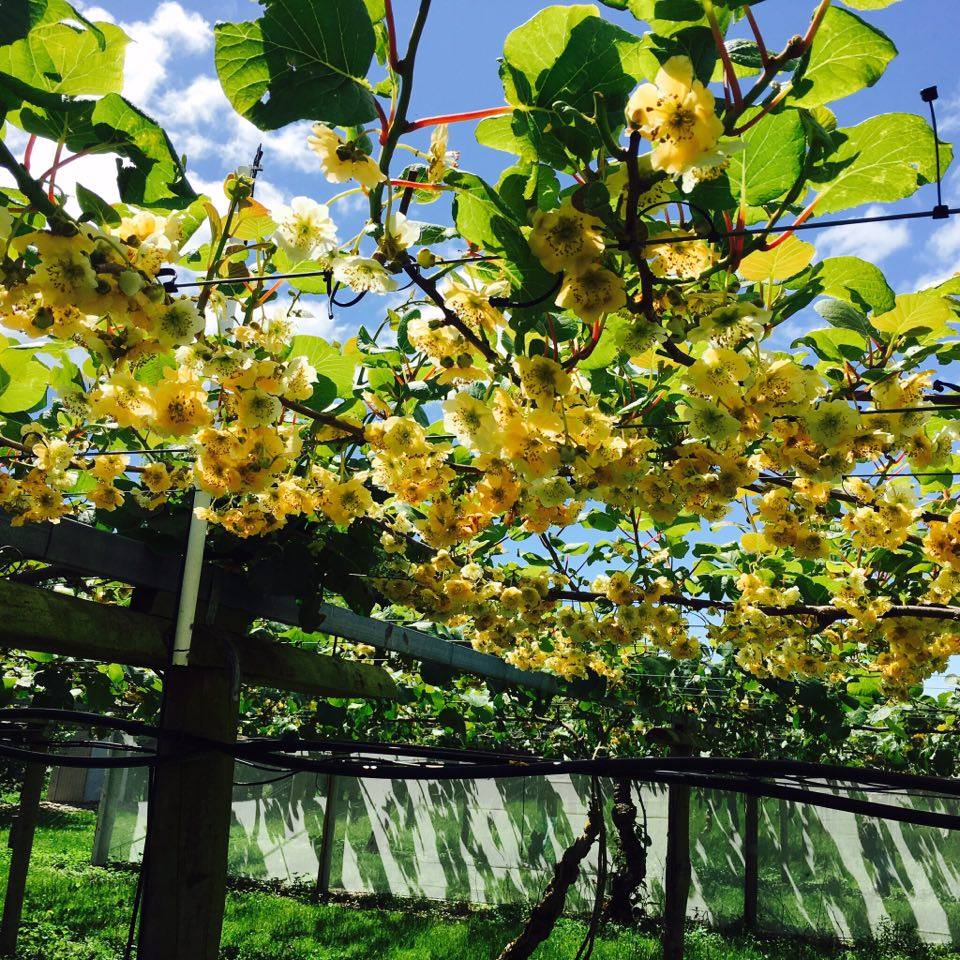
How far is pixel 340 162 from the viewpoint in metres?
0.88

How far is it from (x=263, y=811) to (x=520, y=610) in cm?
971

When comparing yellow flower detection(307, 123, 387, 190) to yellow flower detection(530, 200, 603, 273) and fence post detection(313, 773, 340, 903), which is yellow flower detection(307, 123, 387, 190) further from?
fence post detection(313, 773, 340, 903)

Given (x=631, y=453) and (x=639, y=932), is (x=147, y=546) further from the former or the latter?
(x=639, y=932)

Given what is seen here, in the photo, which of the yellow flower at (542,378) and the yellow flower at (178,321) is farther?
the yellow flower at (542,378)

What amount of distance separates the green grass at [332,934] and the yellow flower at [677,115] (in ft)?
25.7

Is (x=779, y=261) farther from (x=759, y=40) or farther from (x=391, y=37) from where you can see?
(x=391, y=37)

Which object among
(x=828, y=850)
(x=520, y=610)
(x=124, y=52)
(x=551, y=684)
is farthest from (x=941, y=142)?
(x=828, y=850)

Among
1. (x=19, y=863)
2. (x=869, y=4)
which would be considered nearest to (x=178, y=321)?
(x=869, y=4)

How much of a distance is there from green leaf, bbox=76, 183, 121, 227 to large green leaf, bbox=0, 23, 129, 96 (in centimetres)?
11

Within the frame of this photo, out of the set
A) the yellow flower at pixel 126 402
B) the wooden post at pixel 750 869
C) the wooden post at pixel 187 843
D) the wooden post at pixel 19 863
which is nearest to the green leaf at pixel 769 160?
the yellow flower at pixel 126 402

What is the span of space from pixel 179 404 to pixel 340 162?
0.53m

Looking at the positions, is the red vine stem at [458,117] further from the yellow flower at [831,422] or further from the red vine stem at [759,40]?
the yellow flower at [831,422]

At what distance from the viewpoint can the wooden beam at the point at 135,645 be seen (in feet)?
5.86

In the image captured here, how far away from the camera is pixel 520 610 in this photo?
3344mm
